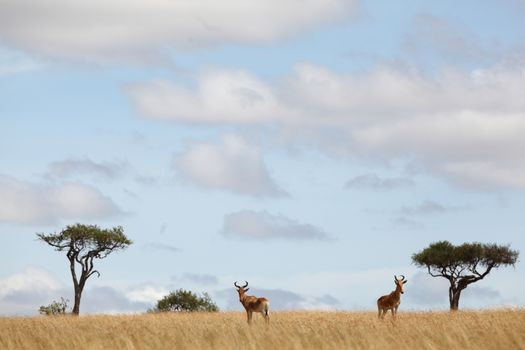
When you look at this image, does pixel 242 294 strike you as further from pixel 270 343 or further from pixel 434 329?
pixel 270 343

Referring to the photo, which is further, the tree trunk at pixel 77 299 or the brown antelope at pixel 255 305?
the tree trunk at pixel 77 299

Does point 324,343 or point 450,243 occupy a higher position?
point 450,243

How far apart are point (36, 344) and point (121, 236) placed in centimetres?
3385

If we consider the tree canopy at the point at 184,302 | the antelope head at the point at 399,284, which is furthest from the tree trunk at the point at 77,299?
the antelope head at the point at 399,284

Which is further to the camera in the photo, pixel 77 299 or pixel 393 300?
pixel 77 299

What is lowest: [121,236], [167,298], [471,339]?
[471,339]

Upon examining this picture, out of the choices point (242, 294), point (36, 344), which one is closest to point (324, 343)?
point (36, 344)

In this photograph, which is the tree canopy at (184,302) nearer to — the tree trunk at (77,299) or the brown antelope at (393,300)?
the tree trunk at (77,299)

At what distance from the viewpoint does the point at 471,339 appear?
18766 mm

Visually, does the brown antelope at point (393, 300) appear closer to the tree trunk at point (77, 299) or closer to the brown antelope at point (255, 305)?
the brown antelope at point (255, 305)

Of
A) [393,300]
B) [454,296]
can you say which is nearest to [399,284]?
[393,300]

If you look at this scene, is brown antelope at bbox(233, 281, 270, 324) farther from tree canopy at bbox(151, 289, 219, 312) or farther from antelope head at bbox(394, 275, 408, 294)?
tree canopy at bbox(151, 289, 219, 312)

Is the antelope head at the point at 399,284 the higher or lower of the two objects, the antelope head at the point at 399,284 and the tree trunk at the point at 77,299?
the lower

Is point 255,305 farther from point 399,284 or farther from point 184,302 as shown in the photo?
point 184,302
